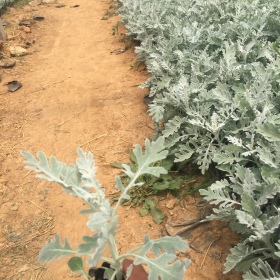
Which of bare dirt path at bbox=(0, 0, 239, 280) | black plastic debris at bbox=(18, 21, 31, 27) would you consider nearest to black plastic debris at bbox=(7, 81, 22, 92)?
bare dirt path at bbox=(0, 0, 239, 280)

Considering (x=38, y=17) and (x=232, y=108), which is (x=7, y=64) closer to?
(x=38, y=17)

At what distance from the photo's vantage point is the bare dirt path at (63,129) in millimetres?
2594

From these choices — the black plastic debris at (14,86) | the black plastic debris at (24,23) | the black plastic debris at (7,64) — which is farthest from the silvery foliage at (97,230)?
the black plastic debris at (24,23)

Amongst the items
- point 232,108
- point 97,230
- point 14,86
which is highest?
point 97,230

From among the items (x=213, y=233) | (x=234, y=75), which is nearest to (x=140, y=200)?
(x=213, y=233)

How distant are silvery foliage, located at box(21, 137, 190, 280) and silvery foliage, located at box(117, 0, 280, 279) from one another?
1.94 ft

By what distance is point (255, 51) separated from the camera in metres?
3.26

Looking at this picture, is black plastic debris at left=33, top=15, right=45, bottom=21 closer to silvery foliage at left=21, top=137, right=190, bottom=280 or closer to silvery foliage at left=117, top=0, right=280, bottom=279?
silvery foliage at left=117, top=0, right=280, bottom=279

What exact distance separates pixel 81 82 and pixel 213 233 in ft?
10.7

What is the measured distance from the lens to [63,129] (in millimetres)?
3996

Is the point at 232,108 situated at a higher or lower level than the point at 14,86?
higher

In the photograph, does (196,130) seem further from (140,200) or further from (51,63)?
(51,63)

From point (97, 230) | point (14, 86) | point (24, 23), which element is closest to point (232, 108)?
point (97, 230)

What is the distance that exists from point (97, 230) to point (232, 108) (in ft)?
5.35
